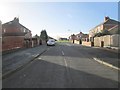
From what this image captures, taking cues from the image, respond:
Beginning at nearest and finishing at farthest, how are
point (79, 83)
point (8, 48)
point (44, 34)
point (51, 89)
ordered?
point (51, 89)
point (79, 83)
point (8, 48)
point (44, 34)

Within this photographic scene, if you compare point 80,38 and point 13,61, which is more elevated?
point 80,38

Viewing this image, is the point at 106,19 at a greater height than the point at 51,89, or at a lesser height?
greater

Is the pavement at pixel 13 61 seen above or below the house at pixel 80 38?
below

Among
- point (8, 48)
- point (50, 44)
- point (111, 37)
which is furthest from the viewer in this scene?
point (50, 44)

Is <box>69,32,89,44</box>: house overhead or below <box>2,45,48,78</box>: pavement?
overhead

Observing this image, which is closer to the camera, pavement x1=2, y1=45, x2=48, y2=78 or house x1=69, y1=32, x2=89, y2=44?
pavement x1=2, y1=45, x2=48, y2=78

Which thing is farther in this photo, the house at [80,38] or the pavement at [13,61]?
the house at [80,38]

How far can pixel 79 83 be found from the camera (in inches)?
386

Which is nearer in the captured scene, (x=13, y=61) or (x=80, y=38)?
(x=13, y=61)

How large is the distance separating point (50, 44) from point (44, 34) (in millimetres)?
54938

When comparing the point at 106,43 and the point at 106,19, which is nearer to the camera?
the point at 106,43

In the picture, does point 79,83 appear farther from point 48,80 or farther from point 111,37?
point 111,37

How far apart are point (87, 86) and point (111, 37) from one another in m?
34.2

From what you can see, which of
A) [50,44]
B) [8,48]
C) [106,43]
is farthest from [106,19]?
[8,48]
